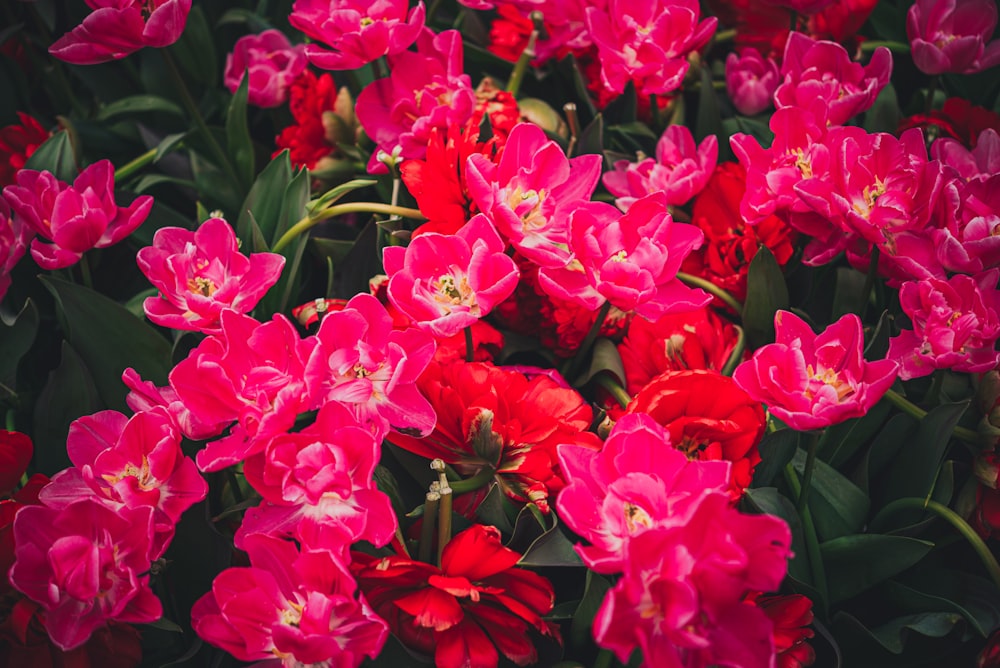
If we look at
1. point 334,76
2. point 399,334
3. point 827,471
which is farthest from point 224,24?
point 827,471

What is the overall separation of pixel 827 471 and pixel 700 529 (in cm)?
24

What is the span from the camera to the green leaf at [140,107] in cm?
93

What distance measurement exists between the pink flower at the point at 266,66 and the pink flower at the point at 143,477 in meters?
0.46

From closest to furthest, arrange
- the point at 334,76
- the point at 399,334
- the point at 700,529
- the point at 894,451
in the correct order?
the point at 700,529 < the point at 399,334 < the point at 894,451 < the point at 334,76

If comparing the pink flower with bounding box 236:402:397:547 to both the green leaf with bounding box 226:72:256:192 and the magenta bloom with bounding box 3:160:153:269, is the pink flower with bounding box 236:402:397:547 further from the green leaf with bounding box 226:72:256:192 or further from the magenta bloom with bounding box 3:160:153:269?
the green leaf with bounding box 226:72:256:192

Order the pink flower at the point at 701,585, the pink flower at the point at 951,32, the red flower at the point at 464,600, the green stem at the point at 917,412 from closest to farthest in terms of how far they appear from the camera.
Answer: the pink flower at the point at 701,585 → the red flower at the point at 464,600 → the green stem at the point at 917,412 → the pink flower at the point at 951,32

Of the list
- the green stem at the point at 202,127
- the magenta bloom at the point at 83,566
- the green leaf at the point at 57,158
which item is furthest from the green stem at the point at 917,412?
the green leaf at the point at 57,158

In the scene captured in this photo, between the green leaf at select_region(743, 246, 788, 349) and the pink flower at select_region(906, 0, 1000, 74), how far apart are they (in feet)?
0.77

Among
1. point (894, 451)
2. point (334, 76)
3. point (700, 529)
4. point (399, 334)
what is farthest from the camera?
point (334, 76)

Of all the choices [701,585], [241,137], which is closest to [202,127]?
[241,137]

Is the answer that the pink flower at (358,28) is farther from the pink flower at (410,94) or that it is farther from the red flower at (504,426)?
the red flower at (504,426)

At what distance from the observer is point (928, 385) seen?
69 cm

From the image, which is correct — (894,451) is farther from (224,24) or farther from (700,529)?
(224,24)

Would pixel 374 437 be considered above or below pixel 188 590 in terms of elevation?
above
